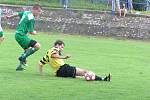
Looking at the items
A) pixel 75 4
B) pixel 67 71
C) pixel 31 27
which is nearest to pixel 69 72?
pixel 67 71

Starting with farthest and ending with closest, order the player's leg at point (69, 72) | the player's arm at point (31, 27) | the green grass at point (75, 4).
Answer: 1. the green grass at point (75, 4)
2. the player's arm at point (31, 27)
3. the player's leg at point (69, 72)

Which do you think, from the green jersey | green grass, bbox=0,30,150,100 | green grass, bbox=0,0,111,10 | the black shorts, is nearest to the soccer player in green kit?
the green jersey

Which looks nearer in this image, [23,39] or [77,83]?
[77,83]

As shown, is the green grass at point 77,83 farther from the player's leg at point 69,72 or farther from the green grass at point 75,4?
the green grass at point 75,4

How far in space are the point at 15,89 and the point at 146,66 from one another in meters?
7.46

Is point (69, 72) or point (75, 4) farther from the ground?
point (69, 72)

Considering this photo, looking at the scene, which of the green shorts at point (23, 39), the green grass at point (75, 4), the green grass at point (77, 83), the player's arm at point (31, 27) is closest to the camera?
the green grass at point (77, 83)

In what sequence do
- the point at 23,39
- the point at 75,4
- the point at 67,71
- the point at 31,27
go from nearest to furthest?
1. the point at 67,71
2. the point at 31,27
3. the point at 23,39
4. the point at 75,4

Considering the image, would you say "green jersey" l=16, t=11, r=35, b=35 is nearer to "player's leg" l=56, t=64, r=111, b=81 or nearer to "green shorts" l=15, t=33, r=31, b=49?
"green shorts" l=15, t=33, r=31, b=49

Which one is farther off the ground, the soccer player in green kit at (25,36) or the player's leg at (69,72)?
the soccer player in green kit at (25,36)

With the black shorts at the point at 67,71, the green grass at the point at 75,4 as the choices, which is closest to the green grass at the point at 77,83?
the black shorts at the point at 67,71

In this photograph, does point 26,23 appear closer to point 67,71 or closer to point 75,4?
point 67,71

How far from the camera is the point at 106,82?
14.0 m

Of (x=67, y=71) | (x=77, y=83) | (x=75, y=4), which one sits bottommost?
(x=75, y=4)
